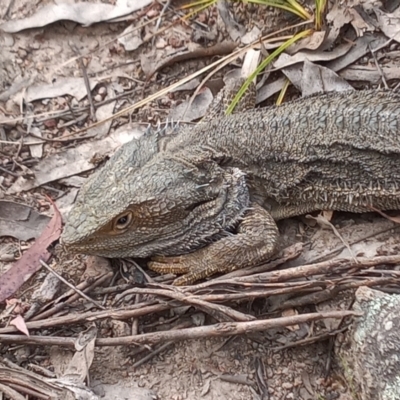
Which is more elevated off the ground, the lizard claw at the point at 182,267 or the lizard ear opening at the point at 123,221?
the lizard ear opening at the point at 123,221

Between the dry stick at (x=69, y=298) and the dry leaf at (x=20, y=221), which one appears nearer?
the dry stick at (x=69, y=298)

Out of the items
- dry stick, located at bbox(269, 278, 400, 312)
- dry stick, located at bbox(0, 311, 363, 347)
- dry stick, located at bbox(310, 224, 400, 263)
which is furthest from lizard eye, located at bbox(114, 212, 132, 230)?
dry stick, located at bbox(310, 224, 400, 263)

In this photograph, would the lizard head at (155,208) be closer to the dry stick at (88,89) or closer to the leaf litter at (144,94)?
the leaf litter at (144,94)

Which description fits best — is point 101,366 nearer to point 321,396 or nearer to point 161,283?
point 161,283

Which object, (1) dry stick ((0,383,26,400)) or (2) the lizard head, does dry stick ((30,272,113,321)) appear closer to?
(2) the lizard head

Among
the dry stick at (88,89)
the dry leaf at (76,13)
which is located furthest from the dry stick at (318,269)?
the dry leaf at (76,13)

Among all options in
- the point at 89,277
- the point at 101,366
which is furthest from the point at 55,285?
the point at 101,366
